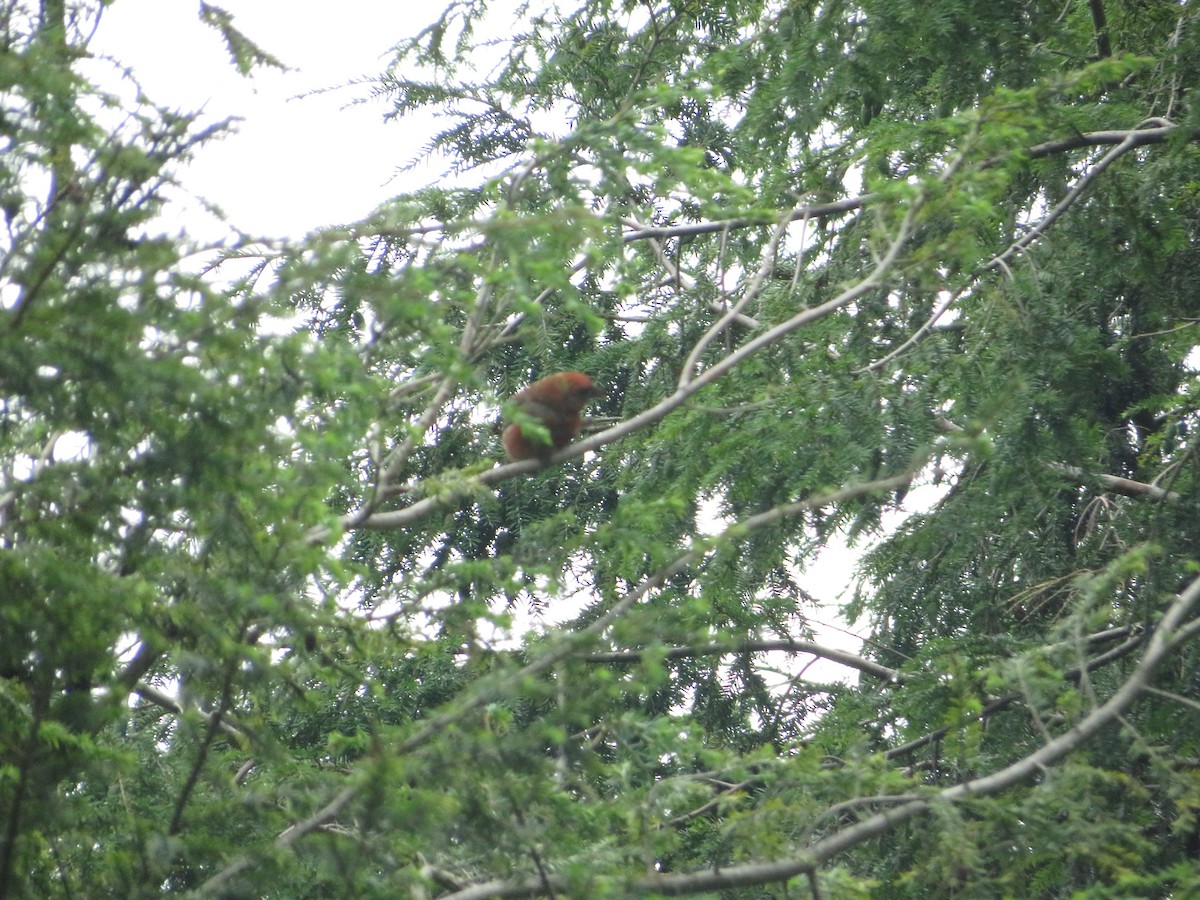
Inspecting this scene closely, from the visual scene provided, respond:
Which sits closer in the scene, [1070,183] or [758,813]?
[758,813]

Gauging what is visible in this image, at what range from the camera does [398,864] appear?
3.30 m

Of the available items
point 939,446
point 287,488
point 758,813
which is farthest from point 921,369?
point 287,488

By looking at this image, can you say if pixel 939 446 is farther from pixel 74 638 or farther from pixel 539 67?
pixel 539 67

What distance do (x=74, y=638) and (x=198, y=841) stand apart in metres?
0.63

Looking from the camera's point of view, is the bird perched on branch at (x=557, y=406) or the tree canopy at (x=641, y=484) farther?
the bird perched on branch at (x=557, y=406)

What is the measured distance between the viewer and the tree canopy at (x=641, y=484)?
321cm

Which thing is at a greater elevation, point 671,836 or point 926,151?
point 926,151

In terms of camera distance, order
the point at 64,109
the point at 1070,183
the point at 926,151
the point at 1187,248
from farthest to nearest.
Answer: the point at 1070,183 → the point at 1187,248 → the point at 926,151 → the point at 64,109

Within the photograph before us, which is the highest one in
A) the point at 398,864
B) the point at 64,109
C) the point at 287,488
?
the point at 64,109

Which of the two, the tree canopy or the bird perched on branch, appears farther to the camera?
the bird perched on branch

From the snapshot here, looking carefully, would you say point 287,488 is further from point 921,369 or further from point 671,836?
point 921,369

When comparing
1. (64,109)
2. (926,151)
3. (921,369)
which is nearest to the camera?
(64,109)

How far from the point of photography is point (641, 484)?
5750 millimetres

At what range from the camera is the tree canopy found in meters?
3.21
